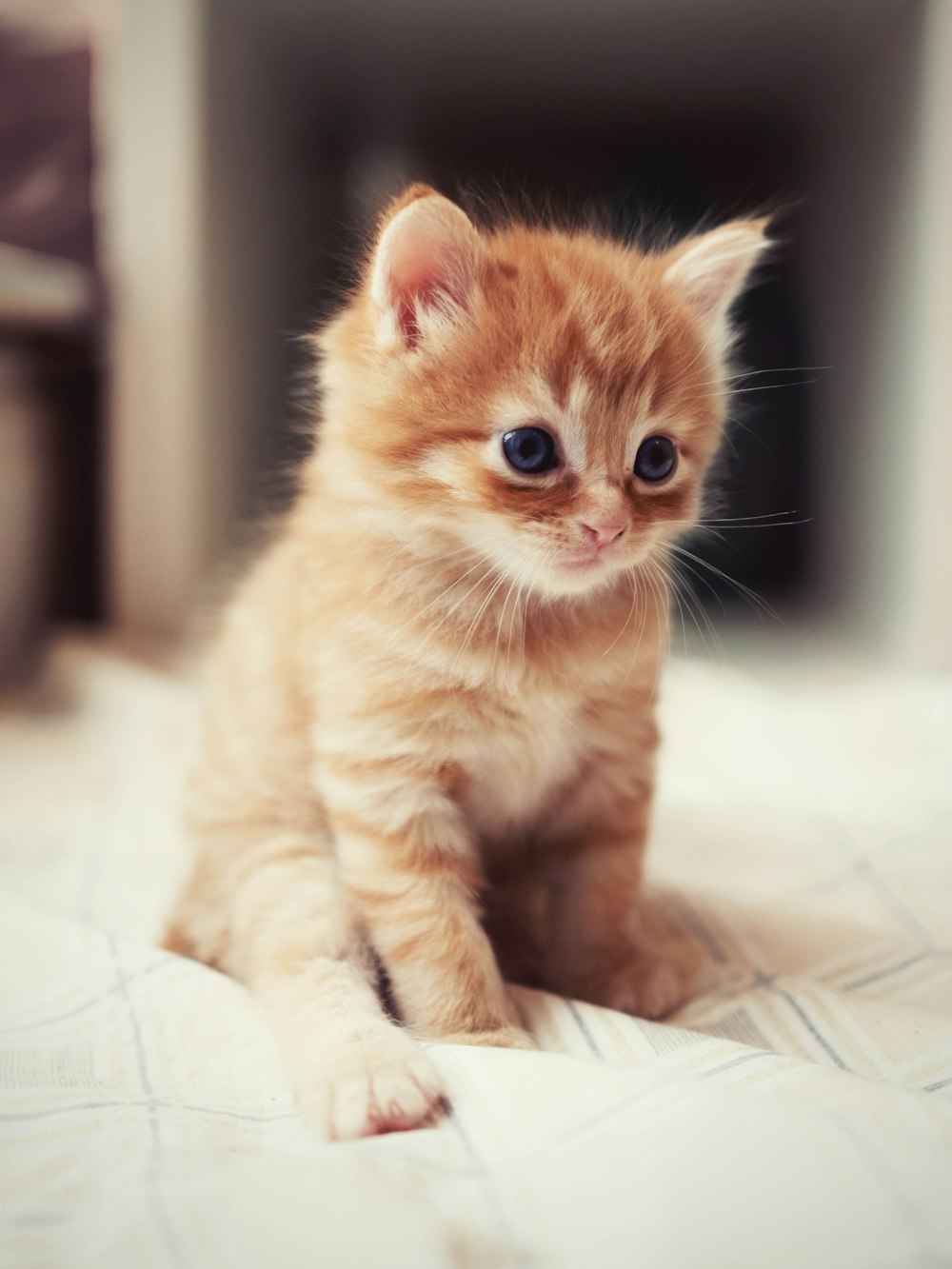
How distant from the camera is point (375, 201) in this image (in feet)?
5.58

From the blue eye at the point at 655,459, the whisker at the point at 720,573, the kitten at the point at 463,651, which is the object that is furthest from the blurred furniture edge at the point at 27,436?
the blue eye at the point at 655,459

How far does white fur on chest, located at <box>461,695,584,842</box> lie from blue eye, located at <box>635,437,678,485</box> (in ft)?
0.73

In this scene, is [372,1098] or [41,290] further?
[41,290]

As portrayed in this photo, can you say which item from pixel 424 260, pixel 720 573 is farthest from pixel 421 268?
pixel 720 573

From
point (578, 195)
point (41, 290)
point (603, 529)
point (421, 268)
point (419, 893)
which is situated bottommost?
point (419, 893)

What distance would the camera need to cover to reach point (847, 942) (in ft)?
3.50

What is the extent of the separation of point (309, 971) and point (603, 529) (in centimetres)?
47

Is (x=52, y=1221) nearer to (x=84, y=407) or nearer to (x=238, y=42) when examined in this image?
(x=84, y=407)

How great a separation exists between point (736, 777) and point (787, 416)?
4.72ft

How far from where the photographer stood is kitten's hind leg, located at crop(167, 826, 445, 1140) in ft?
2.46

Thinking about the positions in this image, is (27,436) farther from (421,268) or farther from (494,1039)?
(494,1039)

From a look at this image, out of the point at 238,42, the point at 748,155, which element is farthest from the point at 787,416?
the point at 238,42

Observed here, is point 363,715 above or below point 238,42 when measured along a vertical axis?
below

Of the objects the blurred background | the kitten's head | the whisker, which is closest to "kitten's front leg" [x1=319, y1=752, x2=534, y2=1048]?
the kitten's head
